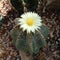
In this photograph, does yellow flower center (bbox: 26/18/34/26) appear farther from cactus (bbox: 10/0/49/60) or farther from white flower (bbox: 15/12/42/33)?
cactus (bbox: 10/0/49/60)

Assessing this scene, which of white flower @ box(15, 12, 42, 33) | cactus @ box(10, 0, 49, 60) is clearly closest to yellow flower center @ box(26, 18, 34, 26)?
white flower @ box(15, 12, 42, 33)

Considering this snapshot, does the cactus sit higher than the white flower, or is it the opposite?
the white flower

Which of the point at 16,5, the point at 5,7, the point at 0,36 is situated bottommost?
the point at 0,36

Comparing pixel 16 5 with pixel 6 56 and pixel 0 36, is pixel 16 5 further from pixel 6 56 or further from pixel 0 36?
pixel 6 56

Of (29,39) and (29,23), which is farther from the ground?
(29,23)

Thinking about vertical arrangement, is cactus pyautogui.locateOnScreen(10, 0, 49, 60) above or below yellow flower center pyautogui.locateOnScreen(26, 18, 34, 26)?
below

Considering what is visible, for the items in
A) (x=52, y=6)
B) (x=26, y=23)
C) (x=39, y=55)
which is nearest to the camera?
(x=26, y=23)

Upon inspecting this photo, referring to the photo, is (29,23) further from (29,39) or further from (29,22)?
(29,39)

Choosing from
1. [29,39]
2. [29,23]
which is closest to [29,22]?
[29,23]

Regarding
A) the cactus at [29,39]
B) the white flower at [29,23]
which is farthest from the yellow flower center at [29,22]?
the cactus at [29,39]

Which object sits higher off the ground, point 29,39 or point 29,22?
point 29,22

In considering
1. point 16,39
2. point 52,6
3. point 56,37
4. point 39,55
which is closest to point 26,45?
point 16,39
